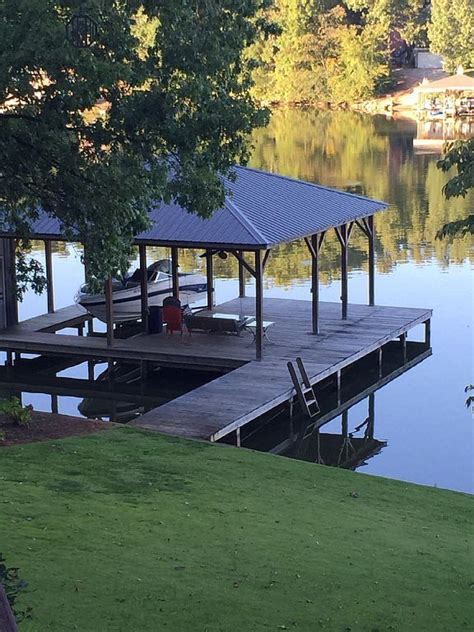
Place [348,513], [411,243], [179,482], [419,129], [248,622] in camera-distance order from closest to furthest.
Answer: [248,622] < [348,513] < [179,482] < [411,243] < [419,129]

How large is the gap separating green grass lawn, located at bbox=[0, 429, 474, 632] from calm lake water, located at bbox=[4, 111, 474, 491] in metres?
3.93

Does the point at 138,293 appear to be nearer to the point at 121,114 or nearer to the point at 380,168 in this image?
the point at 121,114

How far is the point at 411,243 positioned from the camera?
122ft

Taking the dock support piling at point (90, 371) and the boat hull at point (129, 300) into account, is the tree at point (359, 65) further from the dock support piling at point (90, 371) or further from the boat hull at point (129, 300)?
the dock support piling at point (90, 371)

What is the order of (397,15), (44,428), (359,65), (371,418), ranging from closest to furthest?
(44,428) → (371,418) → (359,65) → (397,15)

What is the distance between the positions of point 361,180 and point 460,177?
3971 cm

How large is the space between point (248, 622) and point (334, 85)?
79.6m

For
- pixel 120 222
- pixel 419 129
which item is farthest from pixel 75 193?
pixel 419 129

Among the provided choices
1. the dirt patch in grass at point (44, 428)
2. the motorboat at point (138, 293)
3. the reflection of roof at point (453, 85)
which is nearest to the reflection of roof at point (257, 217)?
the motorboat at point (138, 293)

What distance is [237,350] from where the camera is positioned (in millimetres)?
21125

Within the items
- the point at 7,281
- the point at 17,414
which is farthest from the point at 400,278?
the point at 17,414

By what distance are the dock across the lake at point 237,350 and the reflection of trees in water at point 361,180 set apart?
758 cm

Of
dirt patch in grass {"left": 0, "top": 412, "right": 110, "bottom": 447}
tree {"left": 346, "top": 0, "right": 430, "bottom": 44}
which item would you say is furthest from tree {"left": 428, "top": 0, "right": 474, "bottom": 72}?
dirt patch in grass {"left": 0, "top": 412, "right": 110, "bottom": 447}

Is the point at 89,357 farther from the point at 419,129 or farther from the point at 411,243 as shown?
the point at 419,129
